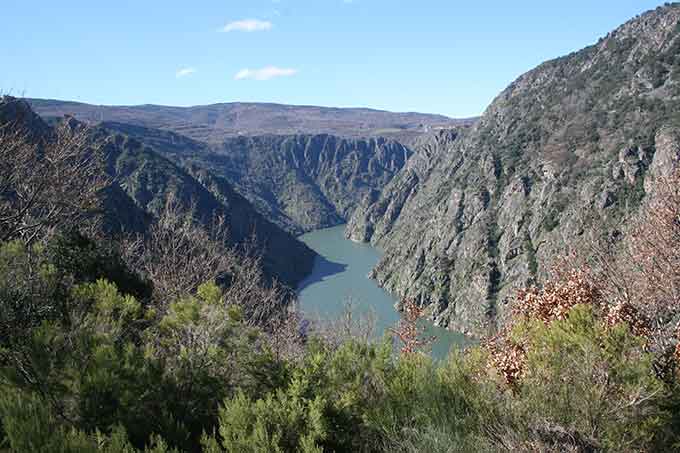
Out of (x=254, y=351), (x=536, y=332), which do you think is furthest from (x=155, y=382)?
(x=536, y=332)

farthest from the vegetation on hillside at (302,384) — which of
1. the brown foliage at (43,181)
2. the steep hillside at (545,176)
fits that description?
the steep hillside at (545,176)

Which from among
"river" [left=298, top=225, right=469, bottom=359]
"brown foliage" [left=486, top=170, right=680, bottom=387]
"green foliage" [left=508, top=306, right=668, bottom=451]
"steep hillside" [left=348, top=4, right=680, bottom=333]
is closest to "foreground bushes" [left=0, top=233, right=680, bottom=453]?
"green foliage" [left=508, top=306, right=668, bottom=451]

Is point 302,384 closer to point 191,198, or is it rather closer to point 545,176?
point 191,198

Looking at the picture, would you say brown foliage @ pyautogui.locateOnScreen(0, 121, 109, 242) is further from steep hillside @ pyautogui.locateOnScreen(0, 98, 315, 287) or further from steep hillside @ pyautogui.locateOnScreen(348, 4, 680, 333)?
steep hillside @ pyautogui.locateOnScreen(0, 98, 315, 287)

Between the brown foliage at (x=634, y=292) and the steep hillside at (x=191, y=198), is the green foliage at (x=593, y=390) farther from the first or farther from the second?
the steep hillside at (x=191, y=198)

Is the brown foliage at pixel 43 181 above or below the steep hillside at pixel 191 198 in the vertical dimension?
above
